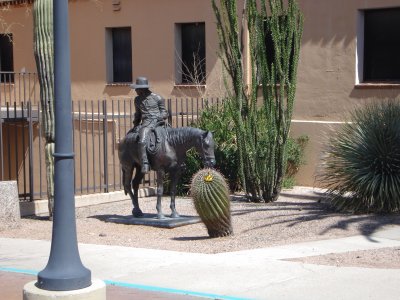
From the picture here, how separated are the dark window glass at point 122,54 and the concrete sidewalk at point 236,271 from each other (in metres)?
12.1

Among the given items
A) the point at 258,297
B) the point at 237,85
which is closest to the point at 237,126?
the point at 237,85

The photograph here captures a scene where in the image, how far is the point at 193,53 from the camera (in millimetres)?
21562

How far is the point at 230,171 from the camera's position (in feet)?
58.1

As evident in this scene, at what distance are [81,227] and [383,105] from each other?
19.2 feet

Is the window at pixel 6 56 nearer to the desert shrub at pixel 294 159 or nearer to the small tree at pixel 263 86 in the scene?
the desert shrub at pixel 294 159

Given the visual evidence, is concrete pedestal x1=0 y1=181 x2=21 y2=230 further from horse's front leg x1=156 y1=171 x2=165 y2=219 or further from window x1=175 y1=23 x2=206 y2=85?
window x1=175 y1=23 x2=206 y2=85

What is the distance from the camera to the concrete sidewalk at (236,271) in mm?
8133

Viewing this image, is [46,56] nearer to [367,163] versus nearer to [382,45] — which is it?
[367,163]

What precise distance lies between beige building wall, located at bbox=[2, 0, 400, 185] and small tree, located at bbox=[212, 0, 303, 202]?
83.7 inches

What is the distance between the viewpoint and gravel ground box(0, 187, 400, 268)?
34.0ft

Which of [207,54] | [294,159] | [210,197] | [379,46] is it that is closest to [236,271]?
[210,197]

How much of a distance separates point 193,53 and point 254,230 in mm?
9803

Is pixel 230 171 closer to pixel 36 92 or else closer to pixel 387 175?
pixel 387 175

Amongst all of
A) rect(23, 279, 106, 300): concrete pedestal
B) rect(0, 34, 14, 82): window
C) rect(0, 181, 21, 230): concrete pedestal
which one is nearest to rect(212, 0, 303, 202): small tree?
rect(0, 181, 21, 230): concrete pedestal
